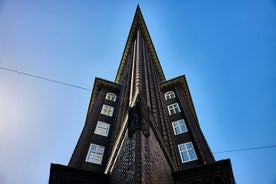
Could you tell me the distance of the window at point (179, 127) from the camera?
1996cm

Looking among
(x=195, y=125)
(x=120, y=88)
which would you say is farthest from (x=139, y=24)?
(x=195, y=125)

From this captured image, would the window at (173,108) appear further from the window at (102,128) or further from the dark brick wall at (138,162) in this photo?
the dark brick wall at (138,162)

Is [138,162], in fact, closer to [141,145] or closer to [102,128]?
[141,145]

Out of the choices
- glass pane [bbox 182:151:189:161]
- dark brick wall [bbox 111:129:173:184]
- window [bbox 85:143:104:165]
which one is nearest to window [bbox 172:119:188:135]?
glass pane [bbox 182:151:189:161]

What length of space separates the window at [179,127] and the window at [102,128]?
21.7ft

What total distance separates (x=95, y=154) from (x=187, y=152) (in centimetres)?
768

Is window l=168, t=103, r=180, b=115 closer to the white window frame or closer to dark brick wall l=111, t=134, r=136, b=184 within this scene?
the white window frame

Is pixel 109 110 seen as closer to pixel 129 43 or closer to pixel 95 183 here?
pixel 95 183

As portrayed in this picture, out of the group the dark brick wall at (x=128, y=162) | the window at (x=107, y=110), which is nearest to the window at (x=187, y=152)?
the window at (x=107, y=110)

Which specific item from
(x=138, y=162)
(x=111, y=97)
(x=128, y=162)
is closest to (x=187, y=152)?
(x=128, y=162)

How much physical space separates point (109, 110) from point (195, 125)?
9.32 m

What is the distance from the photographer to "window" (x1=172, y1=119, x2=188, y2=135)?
65.5 feet

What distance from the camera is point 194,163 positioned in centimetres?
1606

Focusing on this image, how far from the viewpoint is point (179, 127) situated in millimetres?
20594
